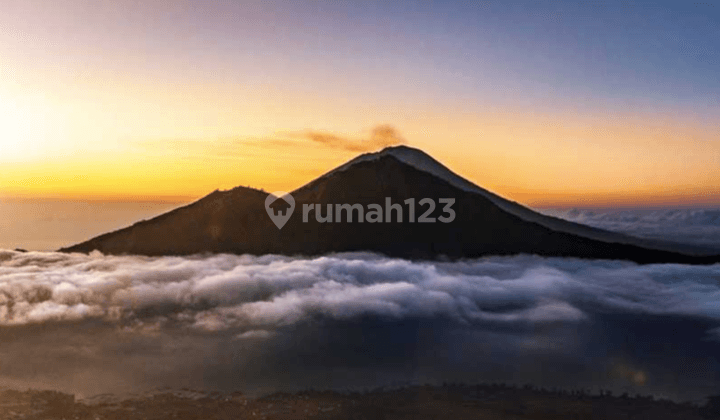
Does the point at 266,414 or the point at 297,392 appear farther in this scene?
the point at 297,392

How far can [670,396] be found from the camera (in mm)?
177500

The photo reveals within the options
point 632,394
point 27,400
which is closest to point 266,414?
point 27,400

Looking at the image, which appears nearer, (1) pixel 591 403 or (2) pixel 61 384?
(1) pixel 591 403

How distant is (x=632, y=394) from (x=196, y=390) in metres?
127

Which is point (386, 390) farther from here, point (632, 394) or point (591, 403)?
point (632, 394)

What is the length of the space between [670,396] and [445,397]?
63.5 meters

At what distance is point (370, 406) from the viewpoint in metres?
165

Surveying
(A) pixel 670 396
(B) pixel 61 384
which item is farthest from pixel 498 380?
(B) pixel 61 384

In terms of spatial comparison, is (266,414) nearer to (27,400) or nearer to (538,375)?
(27,400)

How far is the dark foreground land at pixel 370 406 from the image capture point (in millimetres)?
153500

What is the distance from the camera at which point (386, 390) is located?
184000 millimetres

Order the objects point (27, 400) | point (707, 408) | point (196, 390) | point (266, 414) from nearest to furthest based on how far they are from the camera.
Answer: point (266, 414)
point (707, 408)
point (27, 400)
point (196, 390)

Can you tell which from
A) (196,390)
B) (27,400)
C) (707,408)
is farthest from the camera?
(196,390)

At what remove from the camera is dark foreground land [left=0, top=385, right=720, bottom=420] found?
504ft
